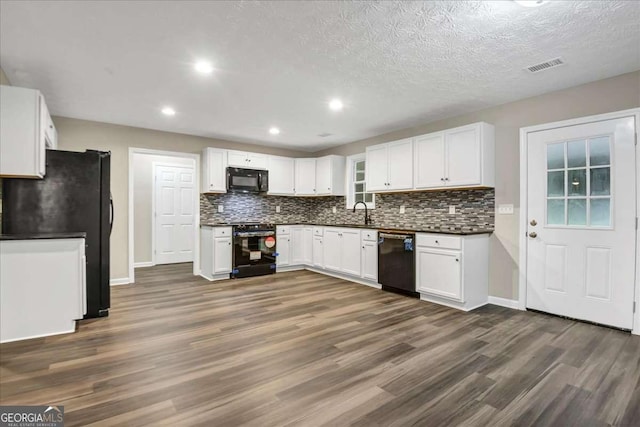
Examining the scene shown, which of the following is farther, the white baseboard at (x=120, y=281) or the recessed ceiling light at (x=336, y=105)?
the white baseboard at (x=120, y=281)

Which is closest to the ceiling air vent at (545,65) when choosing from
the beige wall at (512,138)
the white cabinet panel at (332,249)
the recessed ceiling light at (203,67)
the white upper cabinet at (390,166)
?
the beige wall at (512,138)

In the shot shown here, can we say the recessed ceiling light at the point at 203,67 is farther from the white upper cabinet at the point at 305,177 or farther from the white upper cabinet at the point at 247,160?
the white upper cabinet at the point at 305,177

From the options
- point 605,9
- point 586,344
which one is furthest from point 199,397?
point 605,9

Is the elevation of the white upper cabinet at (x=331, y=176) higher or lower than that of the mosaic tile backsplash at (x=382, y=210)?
higher

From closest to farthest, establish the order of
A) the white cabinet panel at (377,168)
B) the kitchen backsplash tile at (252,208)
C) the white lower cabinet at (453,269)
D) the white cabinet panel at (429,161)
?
1. the white lower cabinet at (453,269)
2. the white cabinet panel at (429,161)
3. the white cabinet panel at (377,168)
4. the kitchen backsplash tile at (252,208)

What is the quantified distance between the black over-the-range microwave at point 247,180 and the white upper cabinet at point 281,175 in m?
0.15

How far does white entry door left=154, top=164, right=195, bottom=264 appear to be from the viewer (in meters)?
6.92

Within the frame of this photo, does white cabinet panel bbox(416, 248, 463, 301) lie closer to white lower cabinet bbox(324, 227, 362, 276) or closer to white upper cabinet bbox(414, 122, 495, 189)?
white upper cabinet bbox(414, 122, 495, 189)

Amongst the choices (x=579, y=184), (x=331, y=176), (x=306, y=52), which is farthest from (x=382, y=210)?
(x=306, y=52)

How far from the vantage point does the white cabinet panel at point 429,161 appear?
4.16m

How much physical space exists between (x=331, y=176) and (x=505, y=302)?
136 inches

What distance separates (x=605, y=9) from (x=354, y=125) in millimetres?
3080

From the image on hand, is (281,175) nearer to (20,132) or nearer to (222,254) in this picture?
(222,254)

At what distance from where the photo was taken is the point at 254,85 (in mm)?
3332
